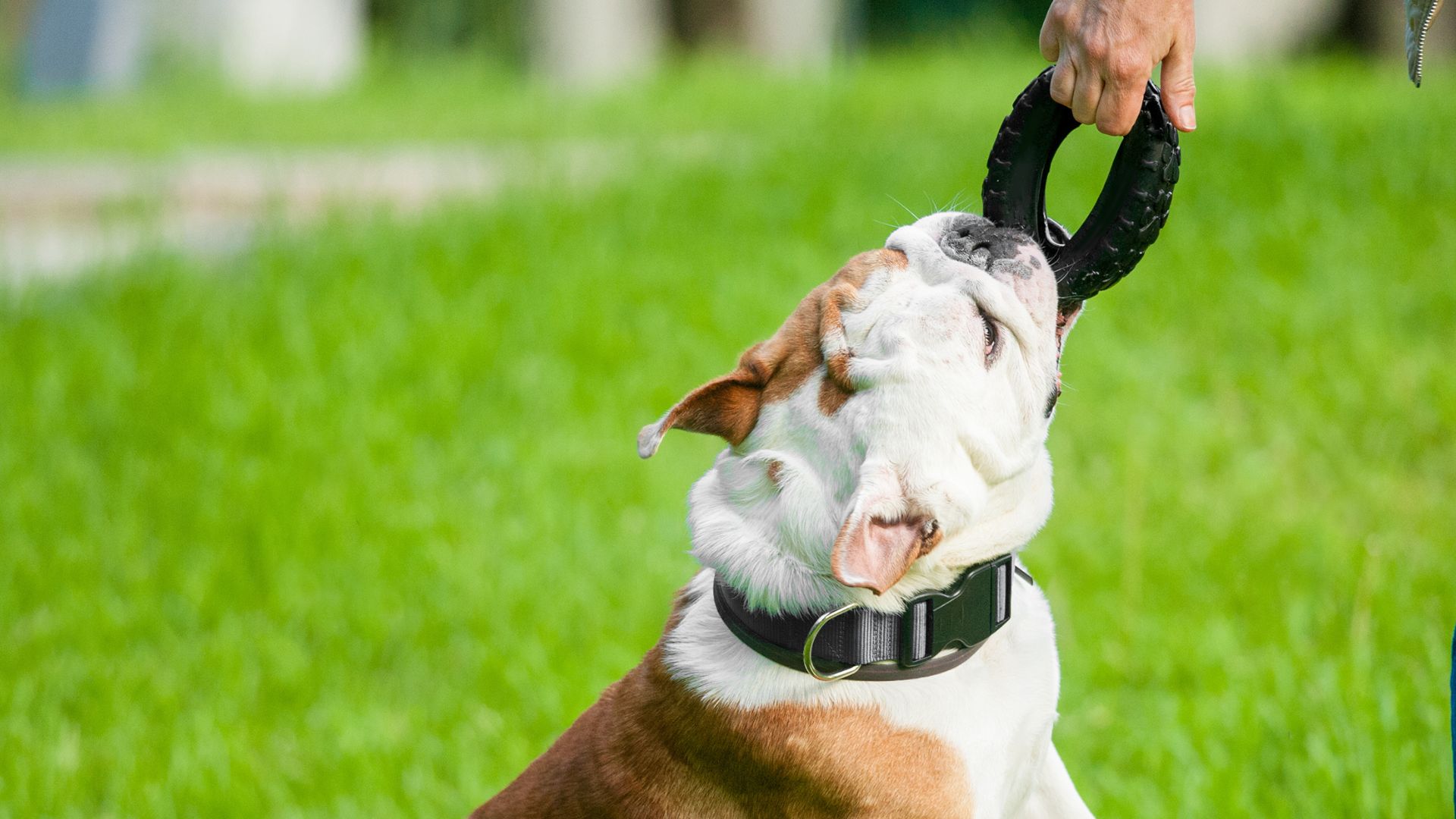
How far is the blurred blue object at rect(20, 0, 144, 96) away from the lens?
14.6 meters

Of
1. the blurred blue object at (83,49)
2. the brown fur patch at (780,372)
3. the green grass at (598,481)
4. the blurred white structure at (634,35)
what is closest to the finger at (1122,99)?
the brown fur patch at (780,372)

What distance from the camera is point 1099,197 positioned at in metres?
2.44

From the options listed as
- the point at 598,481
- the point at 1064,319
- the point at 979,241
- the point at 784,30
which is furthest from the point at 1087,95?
the point at 784,30

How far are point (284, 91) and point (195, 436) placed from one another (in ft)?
31.9

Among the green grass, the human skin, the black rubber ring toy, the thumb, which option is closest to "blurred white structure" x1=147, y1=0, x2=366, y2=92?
the green grass

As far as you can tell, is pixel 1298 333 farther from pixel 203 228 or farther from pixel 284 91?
pixel 284 91

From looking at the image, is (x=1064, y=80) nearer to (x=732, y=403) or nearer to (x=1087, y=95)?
(x=1087, y=95)

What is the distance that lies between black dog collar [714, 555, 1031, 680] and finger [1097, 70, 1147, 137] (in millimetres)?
761

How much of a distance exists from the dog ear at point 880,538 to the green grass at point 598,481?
1561 millimetres

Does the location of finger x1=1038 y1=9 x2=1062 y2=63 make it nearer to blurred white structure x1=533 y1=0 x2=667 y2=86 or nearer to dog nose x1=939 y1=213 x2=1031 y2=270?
dog nose x1=939 y1=213 x2=1031 y2=270

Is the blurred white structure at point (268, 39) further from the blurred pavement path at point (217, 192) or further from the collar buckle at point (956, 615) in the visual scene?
the collar buckle at point (956, 615)

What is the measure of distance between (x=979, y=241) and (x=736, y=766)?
1005 mm

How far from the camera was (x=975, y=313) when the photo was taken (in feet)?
7.79

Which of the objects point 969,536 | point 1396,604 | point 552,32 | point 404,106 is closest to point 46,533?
point 969,536
